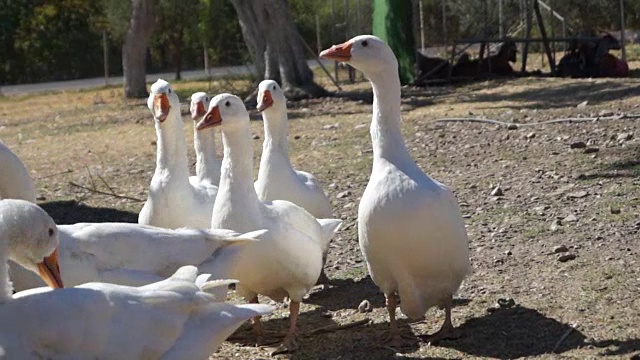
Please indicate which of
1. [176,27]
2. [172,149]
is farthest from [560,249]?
[176,27]

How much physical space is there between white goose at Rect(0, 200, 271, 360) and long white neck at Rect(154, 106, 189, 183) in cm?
237

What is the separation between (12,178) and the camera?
7219mm

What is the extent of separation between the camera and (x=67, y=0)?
39625 mm

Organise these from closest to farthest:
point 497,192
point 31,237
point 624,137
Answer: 1. point 31,237
2. point 497,192
3. point 624,137

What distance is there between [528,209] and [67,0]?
3290 cm

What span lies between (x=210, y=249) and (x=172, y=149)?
6.14 feet

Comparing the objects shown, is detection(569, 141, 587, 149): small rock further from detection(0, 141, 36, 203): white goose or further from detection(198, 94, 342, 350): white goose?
detection(0, 141, 36, 203): white goose

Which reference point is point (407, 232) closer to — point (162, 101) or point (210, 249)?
point (210, 249)

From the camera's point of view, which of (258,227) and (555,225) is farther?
(555,225)

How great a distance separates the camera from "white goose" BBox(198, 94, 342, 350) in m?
6.61

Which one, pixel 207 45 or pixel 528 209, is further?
pixel 207 45

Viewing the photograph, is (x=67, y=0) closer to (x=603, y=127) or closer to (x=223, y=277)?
(x=603, y=127)

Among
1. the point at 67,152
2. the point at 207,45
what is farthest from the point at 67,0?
the point at 67,152

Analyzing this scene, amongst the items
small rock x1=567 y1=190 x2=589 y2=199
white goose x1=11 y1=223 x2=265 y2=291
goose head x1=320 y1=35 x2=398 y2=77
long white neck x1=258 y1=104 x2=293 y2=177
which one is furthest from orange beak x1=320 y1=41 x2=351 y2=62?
small rock x1=567 y1=190 x2=589 y2=199
